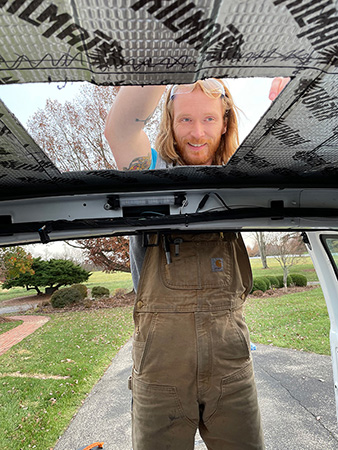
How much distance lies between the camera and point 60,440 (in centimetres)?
446

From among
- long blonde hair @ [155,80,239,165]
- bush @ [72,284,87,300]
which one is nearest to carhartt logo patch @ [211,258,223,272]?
long blonde hair @ [155,80,239,165]

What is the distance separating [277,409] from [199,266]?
4198mm

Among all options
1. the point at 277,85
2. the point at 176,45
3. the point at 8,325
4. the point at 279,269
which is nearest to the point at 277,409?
the point at 277,85

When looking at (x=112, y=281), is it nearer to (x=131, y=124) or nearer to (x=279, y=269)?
(x=279, y=269)

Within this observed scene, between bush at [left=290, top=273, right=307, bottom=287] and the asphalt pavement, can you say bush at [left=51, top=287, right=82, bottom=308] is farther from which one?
bush at [left=290, top=273, right=307, bottom=287]

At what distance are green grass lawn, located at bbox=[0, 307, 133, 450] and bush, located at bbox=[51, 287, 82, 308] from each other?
1.61m

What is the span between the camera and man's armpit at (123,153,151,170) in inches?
57.1

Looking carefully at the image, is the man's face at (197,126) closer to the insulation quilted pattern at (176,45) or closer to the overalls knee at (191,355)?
the overalls knee at (191,355)

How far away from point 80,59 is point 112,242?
13973mm

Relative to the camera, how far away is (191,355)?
1.46 m

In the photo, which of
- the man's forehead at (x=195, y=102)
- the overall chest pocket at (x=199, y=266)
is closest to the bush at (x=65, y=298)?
the overall chest pocket at (x=199, y=266)

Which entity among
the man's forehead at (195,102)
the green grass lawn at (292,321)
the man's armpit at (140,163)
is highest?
the man's forehead at (195,102)

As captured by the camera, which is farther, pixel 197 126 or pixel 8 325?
pixel 8 325

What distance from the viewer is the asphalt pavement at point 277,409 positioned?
3987 mm
